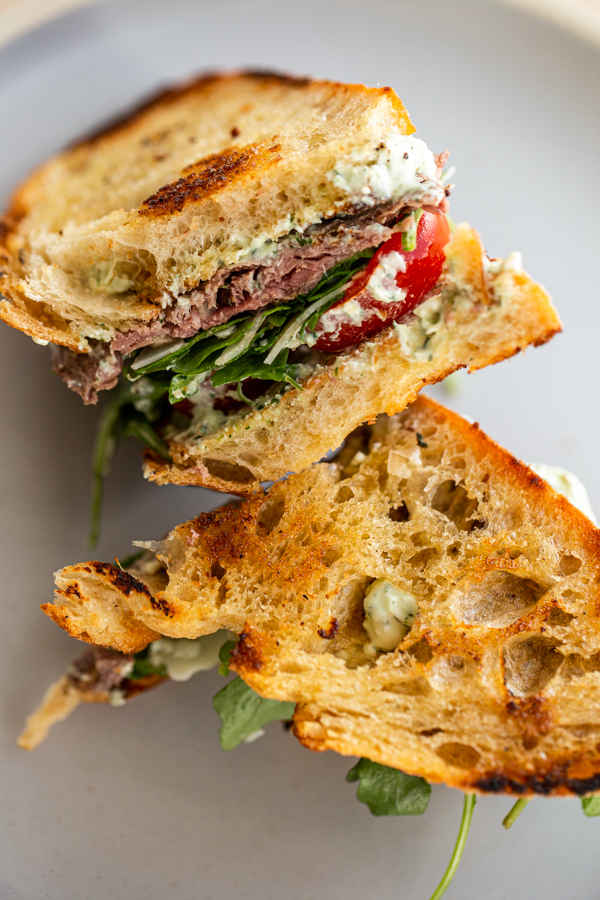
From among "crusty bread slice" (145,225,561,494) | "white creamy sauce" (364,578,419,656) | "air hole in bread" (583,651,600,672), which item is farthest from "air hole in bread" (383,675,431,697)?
"crusty bread slice" (145,225,561,494)

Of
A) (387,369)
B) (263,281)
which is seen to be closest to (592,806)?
(387,369)

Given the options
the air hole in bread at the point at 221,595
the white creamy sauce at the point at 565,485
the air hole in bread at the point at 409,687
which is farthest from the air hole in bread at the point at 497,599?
the air hole in bread at the point at 221,595

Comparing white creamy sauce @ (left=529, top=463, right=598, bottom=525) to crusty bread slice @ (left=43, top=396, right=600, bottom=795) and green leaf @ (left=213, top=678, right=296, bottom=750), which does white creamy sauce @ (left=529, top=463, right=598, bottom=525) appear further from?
green leaf @ (left=213, top=678, right=296, bottom=750)

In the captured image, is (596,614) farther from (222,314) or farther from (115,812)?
(115,812)

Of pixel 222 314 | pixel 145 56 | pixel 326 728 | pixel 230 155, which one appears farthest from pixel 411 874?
pixel 145 56

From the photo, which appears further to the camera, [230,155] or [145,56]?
[145,56]
